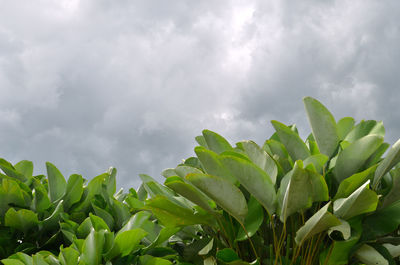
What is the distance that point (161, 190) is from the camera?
257 centimetres

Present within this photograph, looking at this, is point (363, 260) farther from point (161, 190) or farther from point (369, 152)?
point (161, 190)

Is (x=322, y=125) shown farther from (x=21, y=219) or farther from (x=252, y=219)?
(x=21, y=219)

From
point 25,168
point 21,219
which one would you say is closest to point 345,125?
point 21,219

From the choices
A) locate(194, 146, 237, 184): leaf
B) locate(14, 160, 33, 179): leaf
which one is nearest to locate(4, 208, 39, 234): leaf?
locate(14, 160, 33, 179): leaf

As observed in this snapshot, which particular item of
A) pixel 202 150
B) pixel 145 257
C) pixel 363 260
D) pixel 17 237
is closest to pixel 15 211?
pixel 17 237

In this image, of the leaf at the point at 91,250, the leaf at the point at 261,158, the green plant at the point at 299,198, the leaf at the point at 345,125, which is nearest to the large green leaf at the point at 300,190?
the green plant at the point at 299,198

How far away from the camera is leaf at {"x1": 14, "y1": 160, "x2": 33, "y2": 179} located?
11.0 feet

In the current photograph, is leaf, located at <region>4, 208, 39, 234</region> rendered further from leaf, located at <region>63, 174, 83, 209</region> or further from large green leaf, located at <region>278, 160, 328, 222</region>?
large green leaf, located at <region>278, 160, 328, 222</region>

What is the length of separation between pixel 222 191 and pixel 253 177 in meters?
0.16

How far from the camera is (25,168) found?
3.36m

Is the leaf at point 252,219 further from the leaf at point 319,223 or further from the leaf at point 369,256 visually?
the leaf at point 369,256

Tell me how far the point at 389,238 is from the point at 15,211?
7.39 feet

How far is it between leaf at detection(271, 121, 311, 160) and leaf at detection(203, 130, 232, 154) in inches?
12.3

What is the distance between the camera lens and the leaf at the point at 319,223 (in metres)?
1.80
